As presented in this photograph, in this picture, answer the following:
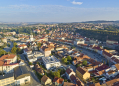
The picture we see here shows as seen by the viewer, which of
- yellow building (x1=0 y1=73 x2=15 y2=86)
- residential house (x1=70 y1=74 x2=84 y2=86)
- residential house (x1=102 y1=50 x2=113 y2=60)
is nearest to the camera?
yellow building (x1=0 y1=73 x2=15 y2=86)

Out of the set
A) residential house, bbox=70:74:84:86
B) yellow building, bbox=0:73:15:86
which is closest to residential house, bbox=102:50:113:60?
residential house, bbox=70:74:84:86

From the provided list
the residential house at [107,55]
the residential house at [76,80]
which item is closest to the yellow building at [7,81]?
the residential house at [76,80]

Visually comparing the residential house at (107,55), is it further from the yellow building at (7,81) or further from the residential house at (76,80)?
the yellow building at (7,81)

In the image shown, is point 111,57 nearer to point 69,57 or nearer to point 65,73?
point 69,57

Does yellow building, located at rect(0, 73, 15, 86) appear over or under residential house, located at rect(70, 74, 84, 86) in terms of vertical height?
over

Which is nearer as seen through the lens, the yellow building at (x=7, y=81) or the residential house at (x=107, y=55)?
the yellow building at (x=7, y=81)

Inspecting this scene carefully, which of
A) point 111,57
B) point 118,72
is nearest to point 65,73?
point 118,72

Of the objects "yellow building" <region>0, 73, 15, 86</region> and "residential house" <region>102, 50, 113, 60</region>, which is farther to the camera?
"residential house" <region>102, 50, 113, 60</region>

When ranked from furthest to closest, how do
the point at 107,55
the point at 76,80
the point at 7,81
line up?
the point at 107,55
the point at 76,80
the point at 7,81

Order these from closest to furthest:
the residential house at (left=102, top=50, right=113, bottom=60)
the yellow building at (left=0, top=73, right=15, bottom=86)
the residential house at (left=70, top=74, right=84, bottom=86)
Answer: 1. the yellow building at (left=0, top=73, right=15, bottom=86)
2. the residential house at (left=70, top=74, right=84, bottom=86)
3. the residential house at (left=102, top=50, right=113, bottom=60)

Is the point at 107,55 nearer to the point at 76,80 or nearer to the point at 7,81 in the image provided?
the point at 76,80

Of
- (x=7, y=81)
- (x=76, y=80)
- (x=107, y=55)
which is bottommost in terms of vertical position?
(x=76, y=80)

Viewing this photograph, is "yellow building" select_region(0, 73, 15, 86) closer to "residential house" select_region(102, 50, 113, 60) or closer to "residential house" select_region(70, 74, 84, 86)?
"residential house" select_region(70, 74, 84, 86)

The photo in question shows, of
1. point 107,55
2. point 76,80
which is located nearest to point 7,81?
point 76,80
